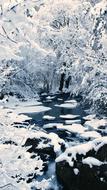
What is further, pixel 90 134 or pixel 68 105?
pixel 68 105

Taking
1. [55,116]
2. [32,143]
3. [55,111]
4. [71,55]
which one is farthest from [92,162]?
[71,55]

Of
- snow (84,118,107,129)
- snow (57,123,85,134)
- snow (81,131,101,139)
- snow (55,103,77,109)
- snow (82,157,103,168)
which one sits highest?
snow (82,157,103,168)

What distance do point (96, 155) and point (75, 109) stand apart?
11719 mm

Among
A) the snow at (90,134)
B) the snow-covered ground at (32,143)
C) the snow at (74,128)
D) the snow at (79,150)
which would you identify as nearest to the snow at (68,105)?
the snow-covered ground at (32,143)

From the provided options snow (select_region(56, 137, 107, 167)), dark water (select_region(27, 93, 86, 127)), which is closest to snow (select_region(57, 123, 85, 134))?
dark water (select_region(27, 93, 86, 127))

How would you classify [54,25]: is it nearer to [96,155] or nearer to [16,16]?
[96,155]

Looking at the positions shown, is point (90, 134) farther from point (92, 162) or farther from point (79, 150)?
point (92, 162)

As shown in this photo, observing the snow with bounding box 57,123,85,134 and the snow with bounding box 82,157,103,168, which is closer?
the snow with bounding box 82,157,103,168

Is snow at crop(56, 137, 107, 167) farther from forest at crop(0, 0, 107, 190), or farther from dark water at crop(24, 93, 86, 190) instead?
dark water at crop(24, 93, 86, 190)

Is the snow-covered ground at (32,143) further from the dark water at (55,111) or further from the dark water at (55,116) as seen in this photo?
the dark water at (55,111)

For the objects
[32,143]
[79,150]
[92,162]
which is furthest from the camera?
[32,143]

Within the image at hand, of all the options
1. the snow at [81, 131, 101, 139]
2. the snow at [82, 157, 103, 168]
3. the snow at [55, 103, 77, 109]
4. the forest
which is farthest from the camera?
the snow at [55, 103, 77, 109]

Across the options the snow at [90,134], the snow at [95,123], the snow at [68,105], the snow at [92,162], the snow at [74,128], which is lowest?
the snow at [68,105]

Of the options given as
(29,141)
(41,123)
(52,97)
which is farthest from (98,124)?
(52,97)
